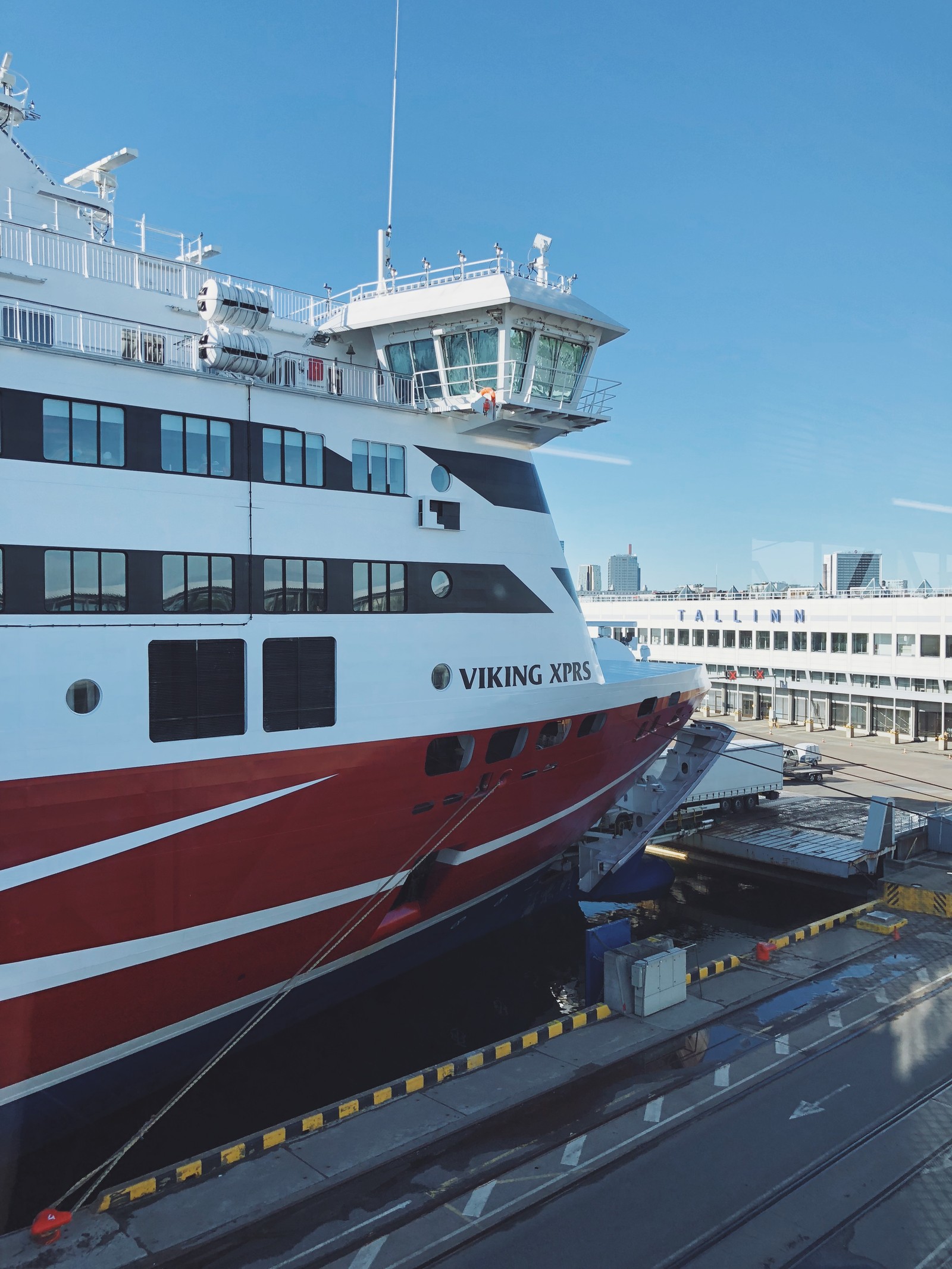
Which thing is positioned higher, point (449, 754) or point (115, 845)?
point (449, 754)

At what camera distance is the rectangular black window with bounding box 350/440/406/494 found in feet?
44.5

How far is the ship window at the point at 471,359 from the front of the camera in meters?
14.9

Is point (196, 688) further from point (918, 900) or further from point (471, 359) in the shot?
point (918, 900)

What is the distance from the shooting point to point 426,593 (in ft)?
45.8

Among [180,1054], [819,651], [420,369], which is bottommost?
[180,1054]

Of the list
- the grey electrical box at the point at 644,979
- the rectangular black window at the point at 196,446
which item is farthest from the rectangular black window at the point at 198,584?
the grey electrical box at the point at 644,979

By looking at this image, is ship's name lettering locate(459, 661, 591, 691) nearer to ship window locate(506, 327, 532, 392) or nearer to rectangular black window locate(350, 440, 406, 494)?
rectangular black window locate(350, 440, 406, 494)

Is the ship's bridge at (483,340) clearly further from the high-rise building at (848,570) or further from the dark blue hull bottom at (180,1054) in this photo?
the high-rise building at (848,570)

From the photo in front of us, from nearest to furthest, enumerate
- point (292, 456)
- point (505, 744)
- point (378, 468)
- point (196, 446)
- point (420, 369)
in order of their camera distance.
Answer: point (196, 446) < point (292, 456) < point (378, 468) < point (505, 744) < point (420, 369)

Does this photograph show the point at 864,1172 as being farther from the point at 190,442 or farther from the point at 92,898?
the point at 190,442

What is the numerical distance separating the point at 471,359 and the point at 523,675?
5474mm

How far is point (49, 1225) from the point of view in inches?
350

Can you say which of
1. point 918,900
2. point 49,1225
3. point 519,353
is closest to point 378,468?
point 519,353

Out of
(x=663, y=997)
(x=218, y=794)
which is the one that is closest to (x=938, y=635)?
(x=663, y=997)
